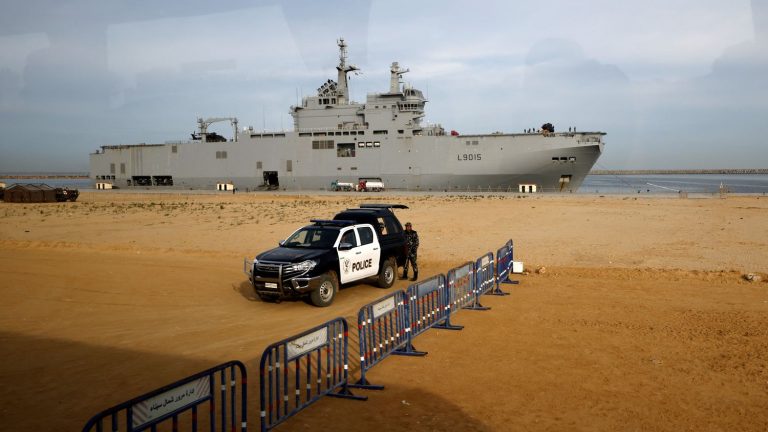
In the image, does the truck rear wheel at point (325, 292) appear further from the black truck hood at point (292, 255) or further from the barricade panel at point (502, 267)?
the barricade panel at point (502, 267)

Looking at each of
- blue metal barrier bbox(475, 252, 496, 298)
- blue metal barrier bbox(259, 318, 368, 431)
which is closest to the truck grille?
blue metal barrier bbox(259, 318, 368, 431)

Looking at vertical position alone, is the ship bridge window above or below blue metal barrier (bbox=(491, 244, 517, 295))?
above

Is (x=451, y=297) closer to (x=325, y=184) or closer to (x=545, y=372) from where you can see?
(x=545, y=372)

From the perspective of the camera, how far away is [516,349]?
820 centimetres

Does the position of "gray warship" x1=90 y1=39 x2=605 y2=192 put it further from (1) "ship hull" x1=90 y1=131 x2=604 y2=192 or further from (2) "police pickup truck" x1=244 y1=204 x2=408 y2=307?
(2) "police pickup truck" x1=244 y1=204 x2=408 y2=307

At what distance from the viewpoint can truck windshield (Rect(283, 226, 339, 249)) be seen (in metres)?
11.7

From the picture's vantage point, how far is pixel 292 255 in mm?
11055

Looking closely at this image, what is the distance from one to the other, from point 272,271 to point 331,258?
1238 millimetres

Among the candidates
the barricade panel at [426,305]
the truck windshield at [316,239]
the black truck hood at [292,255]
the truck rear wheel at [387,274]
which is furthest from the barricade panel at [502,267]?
the black truck hood at [292,255]

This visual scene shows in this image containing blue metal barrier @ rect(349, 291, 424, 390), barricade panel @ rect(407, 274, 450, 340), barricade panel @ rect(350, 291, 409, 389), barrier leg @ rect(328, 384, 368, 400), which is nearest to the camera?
barrier leg @ rect(328, 384, 368, 400)

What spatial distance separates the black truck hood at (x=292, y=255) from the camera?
10844 mm

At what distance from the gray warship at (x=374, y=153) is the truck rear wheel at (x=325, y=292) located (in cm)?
4389

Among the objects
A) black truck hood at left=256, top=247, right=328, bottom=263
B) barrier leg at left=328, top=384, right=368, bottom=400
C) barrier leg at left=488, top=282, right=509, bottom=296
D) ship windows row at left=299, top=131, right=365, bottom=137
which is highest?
ship windows row at left=299, top=131, right=365, bottom=137

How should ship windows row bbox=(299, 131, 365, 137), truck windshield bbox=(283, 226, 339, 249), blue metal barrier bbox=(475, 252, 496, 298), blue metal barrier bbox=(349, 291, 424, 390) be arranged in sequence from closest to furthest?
blue metal barrier bbox=(349, 291, 424, 390) < blue metal barrier bbox=(475, 252, 496, 298) < truck windshield bbox=(283, 226, 339, 249) < ship windows row bbox=(299, 131, 365, 137)
